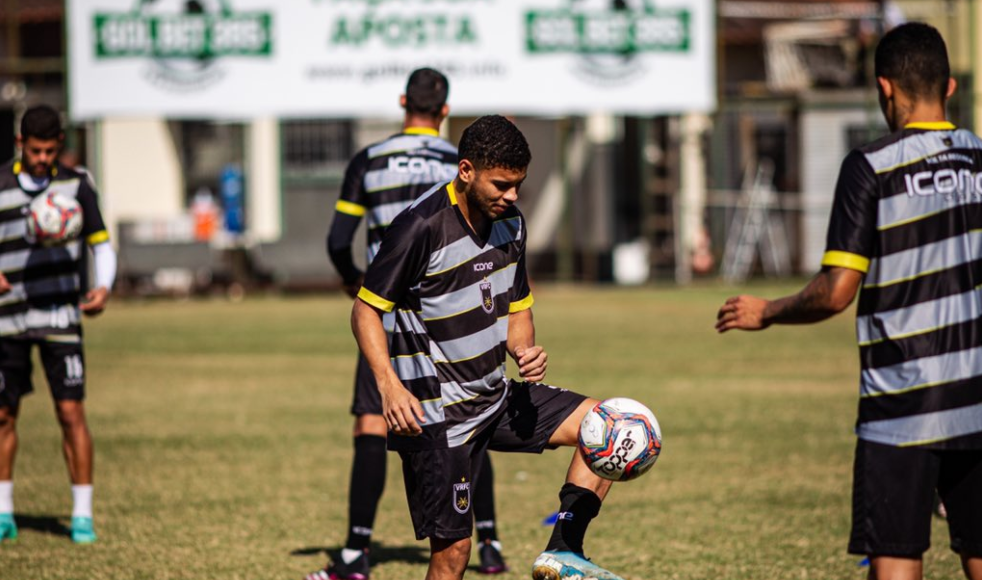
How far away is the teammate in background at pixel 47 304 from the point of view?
8352mm

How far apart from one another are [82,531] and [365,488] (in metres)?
1.87

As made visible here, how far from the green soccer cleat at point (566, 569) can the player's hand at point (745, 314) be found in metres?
1.00

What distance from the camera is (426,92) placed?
7473 mm

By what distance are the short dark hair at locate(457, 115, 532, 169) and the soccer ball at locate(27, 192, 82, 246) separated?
349cm

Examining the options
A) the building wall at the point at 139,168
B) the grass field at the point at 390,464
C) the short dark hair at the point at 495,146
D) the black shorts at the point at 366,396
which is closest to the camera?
the short dark hair at the point at 495,146

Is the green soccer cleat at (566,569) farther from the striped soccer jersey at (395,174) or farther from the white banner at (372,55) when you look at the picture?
the white banner at (372,55)

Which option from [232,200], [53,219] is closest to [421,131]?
[53,219]

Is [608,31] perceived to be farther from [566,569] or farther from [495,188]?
[566,569]

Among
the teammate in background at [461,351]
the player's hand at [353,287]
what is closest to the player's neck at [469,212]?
the teammate in background at [461,351]

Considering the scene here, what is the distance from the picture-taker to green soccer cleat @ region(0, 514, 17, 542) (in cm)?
840

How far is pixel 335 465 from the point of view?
1095cm

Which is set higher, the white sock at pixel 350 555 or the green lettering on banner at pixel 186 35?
the green lettering on banner at pixel 186 35

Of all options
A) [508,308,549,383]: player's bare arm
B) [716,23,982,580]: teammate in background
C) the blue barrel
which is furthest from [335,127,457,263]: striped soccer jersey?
the blue barrel

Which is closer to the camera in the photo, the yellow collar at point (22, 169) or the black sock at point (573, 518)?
the black sock at point (573, 518)
